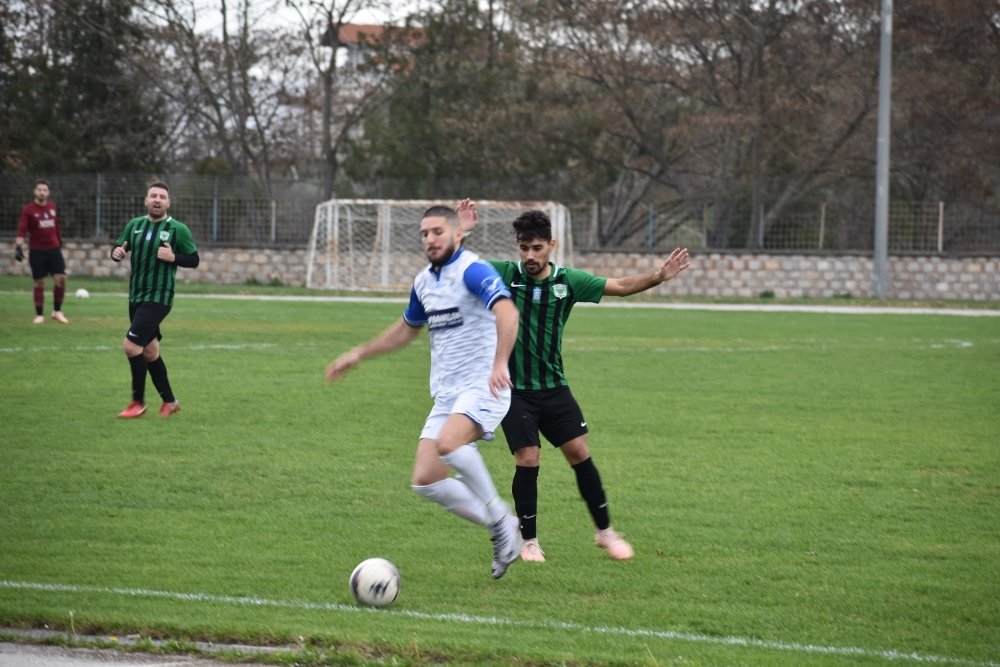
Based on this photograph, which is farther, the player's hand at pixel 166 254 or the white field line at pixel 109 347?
the white field line at pixel 109 347

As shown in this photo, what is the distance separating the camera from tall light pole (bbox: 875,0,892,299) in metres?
29.8

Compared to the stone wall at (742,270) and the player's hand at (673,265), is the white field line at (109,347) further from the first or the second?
the stone wall at (742,270)

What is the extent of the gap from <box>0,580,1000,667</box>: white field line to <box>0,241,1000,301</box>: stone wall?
28.8m

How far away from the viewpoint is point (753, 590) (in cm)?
589

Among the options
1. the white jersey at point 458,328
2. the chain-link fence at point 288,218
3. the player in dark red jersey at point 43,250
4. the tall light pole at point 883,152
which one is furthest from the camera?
the chain-link fence at point 288,218

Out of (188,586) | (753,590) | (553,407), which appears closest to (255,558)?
(188,586)

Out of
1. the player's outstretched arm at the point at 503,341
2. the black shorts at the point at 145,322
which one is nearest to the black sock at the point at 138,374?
the black shorts at the point at 145,322

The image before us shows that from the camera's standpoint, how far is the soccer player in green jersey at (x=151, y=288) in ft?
36.7

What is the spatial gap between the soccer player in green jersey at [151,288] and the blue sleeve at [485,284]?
554cm

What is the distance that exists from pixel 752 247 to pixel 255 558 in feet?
95.0

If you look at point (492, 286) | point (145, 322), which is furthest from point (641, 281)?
point (145, 322)

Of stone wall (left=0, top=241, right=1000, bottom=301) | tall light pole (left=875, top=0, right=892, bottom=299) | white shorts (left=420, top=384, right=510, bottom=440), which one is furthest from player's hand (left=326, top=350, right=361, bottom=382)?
stone wall (left=0, top=241, right=1000, bottom=301)

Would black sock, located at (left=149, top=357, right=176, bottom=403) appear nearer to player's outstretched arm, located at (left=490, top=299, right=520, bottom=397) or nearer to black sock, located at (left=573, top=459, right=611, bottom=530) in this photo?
black sock, located at (left=573, top=459, right=611, bottom=530)

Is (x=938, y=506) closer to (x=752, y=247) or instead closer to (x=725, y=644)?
(x=725, y=644)
